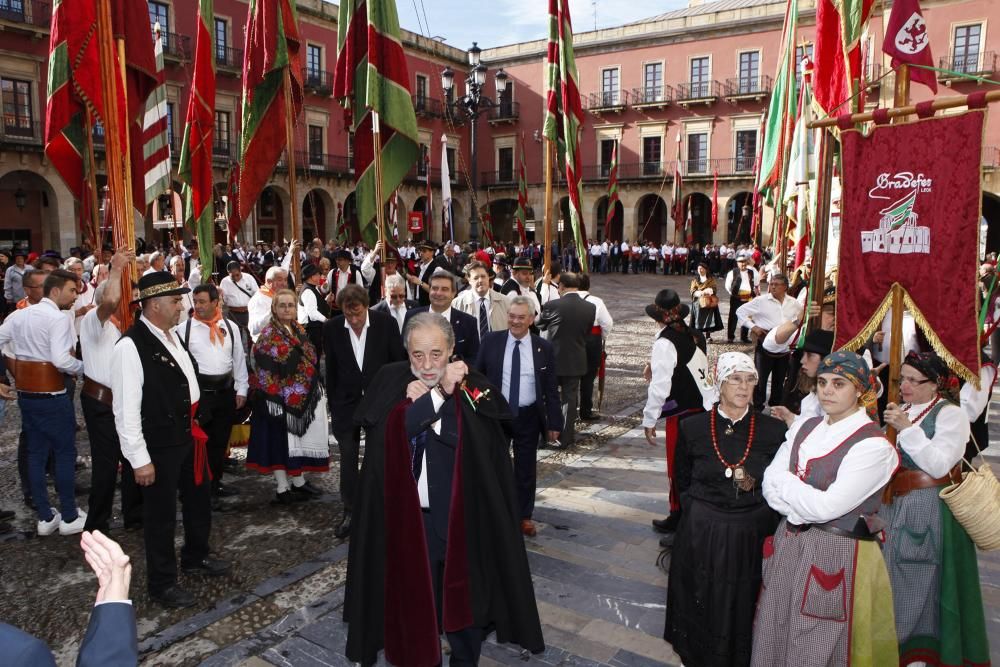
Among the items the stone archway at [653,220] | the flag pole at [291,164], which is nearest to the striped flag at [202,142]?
the flag pole at [291,164]

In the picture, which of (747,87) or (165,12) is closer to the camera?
(165,12)

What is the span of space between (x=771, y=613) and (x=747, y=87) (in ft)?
112

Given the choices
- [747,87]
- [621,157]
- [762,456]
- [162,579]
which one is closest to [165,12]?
[621,157]

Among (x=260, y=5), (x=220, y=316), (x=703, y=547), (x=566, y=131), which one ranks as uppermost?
(x=260, y=5)

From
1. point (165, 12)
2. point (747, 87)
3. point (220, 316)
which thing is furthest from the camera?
point (747, 87)

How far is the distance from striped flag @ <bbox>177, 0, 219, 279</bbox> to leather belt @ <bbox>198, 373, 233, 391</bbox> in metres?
1.62

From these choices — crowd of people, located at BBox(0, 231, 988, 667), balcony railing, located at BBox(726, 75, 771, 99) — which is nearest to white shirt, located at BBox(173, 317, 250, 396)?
crowd of people, located at BBox(0, 231, 988, 667)

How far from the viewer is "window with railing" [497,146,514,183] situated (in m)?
39.4

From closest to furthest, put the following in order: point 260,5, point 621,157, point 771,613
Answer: point 771,613 → point 260,5 → point 621,157

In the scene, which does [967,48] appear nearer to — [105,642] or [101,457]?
[101,457]

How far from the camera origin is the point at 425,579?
272 cm

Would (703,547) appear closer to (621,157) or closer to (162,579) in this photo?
(162,579)

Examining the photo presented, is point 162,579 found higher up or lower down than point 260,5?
lower down

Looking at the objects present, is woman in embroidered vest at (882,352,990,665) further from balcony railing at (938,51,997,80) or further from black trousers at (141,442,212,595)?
balcony railing at (938,51,997,80)
